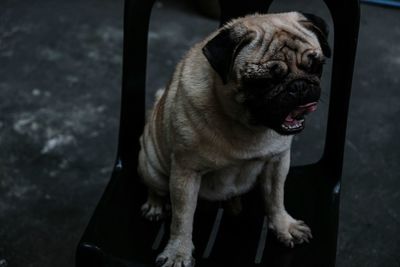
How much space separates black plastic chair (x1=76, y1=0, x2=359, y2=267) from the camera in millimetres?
1683

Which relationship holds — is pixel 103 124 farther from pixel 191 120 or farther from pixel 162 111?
pixel 191 120

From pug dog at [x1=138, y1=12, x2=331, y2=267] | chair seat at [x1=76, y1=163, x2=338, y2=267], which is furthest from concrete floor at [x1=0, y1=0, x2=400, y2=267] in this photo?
pug dog at [x1=138, y1=12, x2=331, y2=267]

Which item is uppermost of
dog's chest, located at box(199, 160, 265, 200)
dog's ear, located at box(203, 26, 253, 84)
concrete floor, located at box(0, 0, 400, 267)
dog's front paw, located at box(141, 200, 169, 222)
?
dog's ear, located at box(203, 26, 253, 84)

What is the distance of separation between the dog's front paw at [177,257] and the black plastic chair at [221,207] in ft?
0.06

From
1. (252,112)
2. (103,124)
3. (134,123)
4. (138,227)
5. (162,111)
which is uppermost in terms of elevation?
(252,112)

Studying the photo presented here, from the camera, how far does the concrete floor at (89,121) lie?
2.40 meters

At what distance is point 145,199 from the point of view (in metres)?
1.84

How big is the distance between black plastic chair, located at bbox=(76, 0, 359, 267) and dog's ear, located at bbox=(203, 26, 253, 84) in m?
0.36

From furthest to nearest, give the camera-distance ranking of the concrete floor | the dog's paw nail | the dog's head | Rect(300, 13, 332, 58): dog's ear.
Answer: the concrete floor → the dog's paw nail → Rect(300, 13, 332, 58): dog's ear → the dog's head

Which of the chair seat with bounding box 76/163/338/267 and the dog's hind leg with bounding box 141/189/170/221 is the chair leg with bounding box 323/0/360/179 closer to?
the chair seat with bounding box 76/163/338/267

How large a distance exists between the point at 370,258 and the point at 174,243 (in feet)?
2.91

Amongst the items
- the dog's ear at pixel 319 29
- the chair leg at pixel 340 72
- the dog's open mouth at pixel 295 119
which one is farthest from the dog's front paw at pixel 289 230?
the dog's ear at pixel 319 29

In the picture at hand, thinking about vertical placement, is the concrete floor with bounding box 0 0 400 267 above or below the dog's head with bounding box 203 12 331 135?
below

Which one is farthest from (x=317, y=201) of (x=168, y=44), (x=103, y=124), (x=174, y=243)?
(x=168, y=44)
